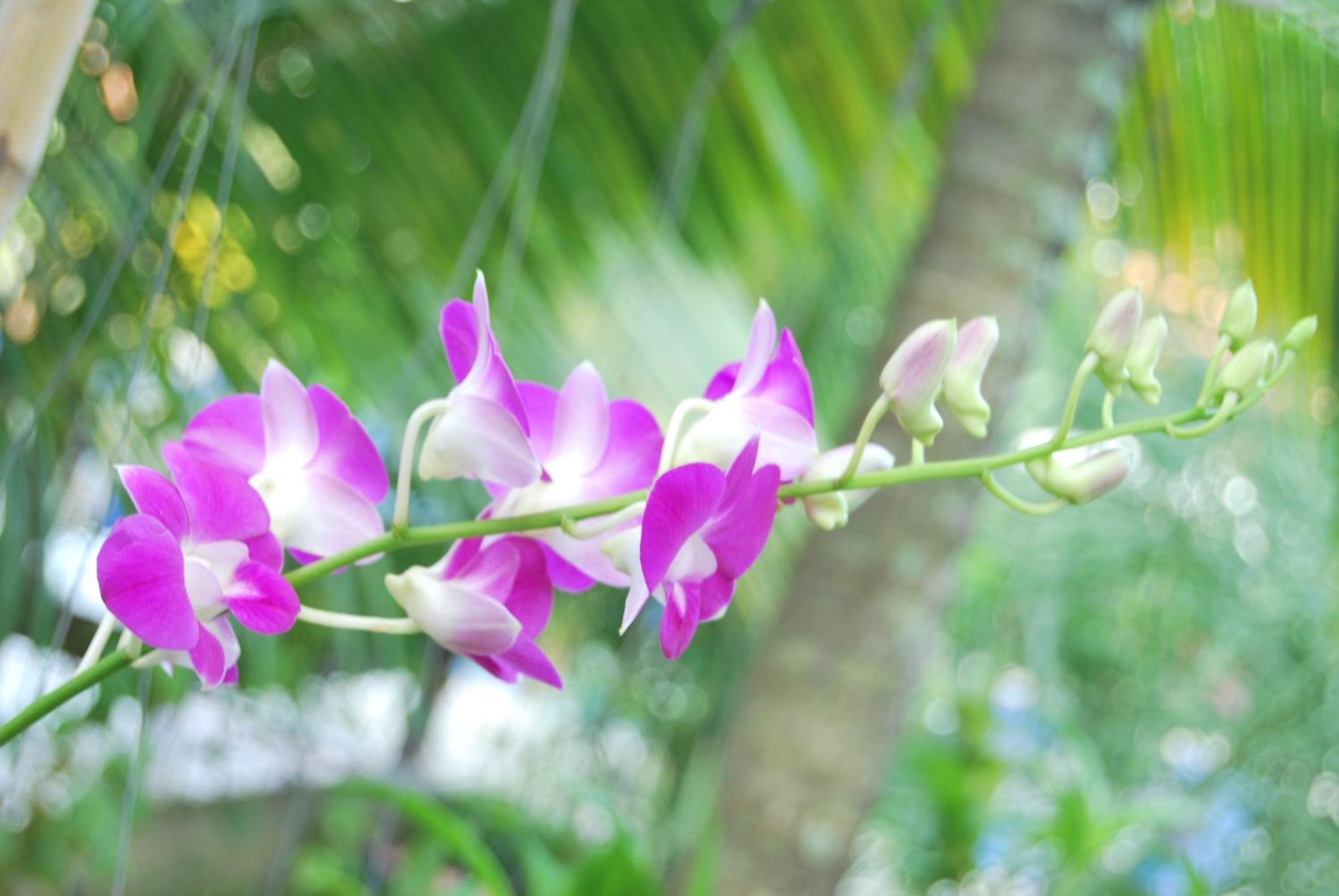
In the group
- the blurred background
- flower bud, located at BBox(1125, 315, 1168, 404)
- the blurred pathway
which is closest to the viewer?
flower bud, located at BBox(1125, 315, 1168, 404)

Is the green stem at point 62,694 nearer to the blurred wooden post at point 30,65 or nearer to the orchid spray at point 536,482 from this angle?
the orchid spray at point 536,482

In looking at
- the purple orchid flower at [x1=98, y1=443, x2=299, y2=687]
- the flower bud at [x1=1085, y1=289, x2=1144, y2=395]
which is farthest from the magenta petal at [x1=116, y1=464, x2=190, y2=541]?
the flower bud at [x1=1085, y1=289, x2=1144, y2=395]

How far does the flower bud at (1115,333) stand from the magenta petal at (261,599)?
21 centimetres

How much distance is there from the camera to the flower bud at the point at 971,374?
339 millimetres

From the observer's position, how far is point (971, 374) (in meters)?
0.34

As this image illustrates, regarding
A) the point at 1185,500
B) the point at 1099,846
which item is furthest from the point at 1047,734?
the point at 1099,846

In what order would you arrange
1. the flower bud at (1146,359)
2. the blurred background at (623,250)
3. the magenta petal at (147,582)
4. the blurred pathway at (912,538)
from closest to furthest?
1. the magenta petal at (147,582)
2. the flower bud at (1146,359)
3. the blurred background at (623,250)
4. the blurred pathway at (912,538)

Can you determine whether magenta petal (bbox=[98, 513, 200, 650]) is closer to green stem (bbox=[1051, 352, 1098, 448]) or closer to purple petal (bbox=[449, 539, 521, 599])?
purple petal (bbox=[449, 539, 521, 599])

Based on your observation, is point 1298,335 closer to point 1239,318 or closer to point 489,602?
point 1239,318

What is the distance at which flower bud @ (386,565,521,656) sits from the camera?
0.28m

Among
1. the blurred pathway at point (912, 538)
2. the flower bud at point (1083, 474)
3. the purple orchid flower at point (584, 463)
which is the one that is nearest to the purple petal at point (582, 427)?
the purple orchid flower at point (584, 463)

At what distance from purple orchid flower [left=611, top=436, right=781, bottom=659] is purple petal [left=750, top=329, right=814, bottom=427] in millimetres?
22

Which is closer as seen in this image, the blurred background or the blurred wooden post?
the blurred wooden post

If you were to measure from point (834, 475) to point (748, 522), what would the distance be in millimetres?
32
